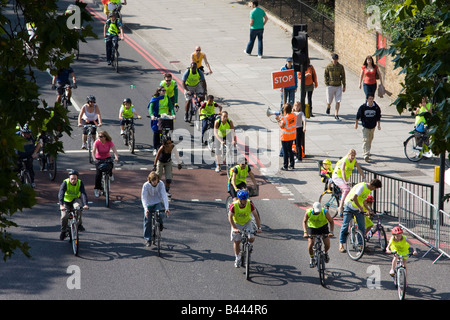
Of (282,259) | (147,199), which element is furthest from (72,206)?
(282,259)

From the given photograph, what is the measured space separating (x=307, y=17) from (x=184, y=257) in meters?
20.3

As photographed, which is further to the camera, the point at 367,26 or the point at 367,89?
the point at 367,26

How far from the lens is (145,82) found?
2742 centimetres

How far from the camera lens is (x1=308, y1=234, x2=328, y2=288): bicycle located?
14125 mm

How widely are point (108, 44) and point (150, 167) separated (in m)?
8.95

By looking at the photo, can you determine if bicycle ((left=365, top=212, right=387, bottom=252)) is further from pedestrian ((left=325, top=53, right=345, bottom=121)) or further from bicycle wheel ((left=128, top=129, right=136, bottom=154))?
pedestrian ((left=325, top=53, right=345, bottom=121))

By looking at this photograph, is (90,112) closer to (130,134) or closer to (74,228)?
(130,134)

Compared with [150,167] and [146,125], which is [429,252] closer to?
[150,167]

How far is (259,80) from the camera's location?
92.1 feet

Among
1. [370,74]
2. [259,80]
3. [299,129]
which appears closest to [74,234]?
[299,129]

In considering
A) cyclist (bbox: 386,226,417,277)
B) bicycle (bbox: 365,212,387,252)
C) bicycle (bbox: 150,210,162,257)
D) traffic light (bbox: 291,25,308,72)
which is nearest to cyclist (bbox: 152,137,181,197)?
bicycle (bbox: 150,210,162,257)

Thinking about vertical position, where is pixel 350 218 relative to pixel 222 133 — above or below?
below

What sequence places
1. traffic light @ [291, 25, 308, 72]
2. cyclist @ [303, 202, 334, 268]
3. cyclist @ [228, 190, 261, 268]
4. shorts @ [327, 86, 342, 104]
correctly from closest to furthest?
cyclist @ [303, 202, 334, 268] → cyclist @ [228, 190, 261, 268] → traffic light @ [291, 25, 308, 72] → shorts @ [327, 86, 342, 104]

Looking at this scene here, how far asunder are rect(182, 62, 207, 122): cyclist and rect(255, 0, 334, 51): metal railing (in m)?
8.34
